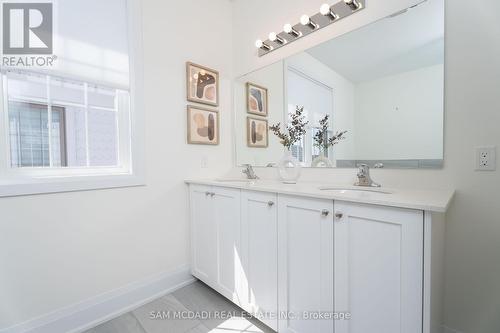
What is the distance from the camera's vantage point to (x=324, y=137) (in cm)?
164

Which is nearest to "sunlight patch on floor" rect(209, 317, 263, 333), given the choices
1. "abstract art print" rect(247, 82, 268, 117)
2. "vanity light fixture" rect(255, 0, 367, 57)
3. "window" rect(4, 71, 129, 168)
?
"window" rect(4, 71, 129, 168)

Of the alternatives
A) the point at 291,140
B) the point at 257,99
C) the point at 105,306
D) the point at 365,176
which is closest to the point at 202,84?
the point at 257,99

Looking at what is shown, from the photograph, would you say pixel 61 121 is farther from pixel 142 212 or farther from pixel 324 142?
pixel 324 142

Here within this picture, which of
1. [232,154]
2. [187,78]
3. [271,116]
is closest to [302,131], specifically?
[271,116]

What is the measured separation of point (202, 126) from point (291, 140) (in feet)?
2.76

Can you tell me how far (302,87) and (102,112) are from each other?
1514 millimetres

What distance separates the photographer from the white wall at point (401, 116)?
3.95 feet

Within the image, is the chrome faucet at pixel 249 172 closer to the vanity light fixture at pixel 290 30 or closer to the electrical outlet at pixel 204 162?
the electrical outlet at pixel 204 162

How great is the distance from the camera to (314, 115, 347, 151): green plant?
5.19 ft

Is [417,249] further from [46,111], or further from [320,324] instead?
[46,111]

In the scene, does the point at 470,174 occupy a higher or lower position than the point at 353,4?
lower

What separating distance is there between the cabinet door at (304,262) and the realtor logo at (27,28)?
1691mm

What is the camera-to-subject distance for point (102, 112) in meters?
1.59

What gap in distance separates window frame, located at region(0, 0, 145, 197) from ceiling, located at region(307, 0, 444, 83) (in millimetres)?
1375
